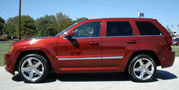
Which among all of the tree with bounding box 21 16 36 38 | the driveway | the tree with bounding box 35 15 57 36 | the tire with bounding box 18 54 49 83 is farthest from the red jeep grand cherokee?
the tree with bounding box 21 16 36 38

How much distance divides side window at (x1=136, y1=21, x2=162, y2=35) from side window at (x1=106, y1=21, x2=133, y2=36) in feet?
1.01

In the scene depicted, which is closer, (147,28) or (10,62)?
(10,62)

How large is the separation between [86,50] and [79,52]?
0.64 feet

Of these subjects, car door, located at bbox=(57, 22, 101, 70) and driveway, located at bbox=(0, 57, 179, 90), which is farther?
car door, located at bbox=(57, 22, 101, 70)

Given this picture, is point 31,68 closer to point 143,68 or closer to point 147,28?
point 143,68

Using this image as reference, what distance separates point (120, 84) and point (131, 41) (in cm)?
121

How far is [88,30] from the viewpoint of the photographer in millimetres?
4574

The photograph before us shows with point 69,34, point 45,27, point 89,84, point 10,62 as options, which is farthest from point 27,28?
point 89,84

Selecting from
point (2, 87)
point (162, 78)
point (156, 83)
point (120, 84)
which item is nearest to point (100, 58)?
point (120, 84)

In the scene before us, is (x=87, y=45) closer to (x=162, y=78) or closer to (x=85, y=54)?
(x=85, y=54)

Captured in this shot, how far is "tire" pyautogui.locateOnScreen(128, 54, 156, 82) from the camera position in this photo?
14.9ft

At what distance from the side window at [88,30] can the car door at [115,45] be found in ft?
0.86

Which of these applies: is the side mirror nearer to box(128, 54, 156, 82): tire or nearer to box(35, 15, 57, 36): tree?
box(128, 54, 156, 82): tire

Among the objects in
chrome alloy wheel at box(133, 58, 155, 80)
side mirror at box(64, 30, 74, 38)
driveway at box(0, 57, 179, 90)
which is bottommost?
driveway at box(0, 57, 179, 90)
